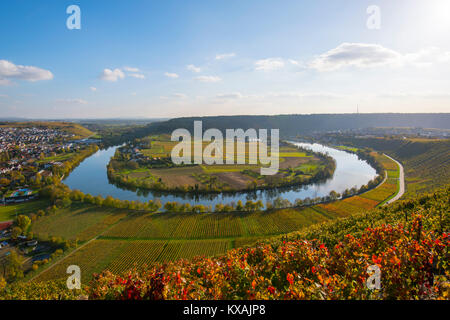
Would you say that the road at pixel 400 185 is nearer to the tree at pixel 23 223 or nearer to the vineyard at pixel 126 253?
the vineyard at pixel 126 253

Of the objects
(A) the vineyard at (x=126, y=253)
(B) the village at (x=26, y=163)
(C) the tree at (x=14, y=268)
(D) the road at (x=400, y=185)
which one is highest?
(B) the village at (x=26, y=163)

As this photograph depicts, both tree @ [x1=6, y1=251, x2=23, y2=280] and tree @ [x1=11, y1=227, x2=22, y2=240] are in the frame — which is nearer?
tree @ [x1=6, y1=251, x2=23, y2=280]

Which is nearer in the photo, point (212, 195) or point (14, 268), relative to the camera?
point (14, 268)

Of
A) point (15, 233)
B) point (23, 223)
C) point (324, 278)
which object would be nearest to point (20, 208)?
point (23, 223)

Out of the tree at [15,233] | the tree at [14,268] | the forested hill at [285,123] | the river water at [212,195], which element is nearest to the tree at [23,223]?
the tree at [15,233]

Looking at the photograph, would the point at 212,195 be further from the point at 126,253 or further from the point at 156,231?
the point at 126,253

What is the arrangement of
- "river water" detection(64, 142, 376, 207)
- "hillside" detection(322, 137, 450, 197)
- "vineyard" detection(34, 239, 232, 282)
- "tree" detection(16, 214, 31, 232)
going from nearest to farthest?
"vineyard" detection(34, 239, 232, 282), "tree" detection(16, 214, 31, 232), "river water" detection(64, 142, 376, 207), "hillside" detection(322, 137, 450, 197)

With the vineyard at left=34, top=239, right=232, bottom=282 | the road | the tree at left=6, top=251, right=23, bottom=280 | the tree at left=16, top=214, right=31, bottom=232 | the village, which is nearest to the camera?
the tree at left=6, top=251, right=23, bottom=280

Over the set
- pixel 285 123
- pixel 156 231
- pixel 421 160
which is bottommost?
pixel 156 231

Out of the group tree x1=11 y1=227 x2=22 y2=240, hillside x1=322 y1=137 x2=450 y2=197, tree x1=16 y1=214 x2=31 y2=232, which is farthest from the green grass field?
hillside x1=322 y1=137 x2=450 y2=197

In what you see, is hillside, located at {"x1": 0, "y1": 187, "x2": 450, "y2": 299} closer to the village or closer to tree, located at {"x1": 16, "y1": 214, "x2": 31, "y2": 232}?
tree, located at {"x1": 16, "y1": 214, "x2": 31, "y2": 232}

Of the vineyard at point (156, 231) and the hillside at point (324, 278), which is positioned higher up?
the hillside at point (324, 278)
